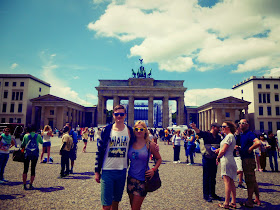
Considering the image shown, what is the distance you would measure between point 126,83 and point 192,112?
2709cm

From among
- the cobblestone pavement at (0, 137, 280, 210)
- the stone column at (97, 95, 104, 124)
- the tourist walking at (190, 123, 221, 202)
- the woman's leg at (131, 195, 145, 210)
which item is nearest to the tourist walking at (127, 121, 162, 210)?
the woman's leg at (131, 195, 145, 210)

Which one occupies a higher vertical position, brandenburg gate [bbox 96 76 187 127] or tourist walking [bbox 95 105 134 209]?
brandenburg gate [bbox 96 76 187 127]

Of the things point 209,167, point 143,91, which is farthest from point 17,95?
point 209,167

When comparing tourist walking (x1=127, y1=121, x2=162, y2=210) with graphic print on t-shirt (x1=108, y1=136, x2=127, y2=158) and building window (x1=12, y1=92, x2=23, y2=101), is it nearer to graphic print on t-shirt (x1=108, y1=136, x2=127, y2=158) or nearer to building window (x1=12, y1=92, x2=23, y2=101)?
graphic print on t-shirt (x1=108, y1=136, x2=127, y2=158)

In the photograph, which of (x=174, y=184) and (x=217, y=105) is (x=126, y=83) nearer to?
(x=217, y=105)

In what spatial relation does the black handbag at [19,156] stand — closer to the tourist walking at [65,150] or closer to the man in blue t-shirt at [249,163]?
the tourist walking at [65,150]

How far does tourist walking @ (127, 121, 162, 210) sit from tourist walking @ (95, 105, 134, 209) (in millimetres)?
131

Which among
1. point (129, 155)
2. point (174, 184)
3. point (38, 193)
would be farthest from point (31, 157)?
point (174, 184)

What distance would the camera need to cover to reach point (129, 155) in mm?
3227

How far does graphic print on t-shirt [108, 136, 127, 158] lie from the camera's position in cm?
323

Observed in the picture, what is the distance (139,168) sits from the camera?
10.2 feet

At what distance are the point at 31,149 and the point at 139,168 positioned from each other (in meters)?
4.51

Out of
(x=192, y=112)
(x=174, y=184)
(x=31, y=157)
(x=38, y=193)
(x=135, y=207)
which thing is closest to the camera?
(x=135, y=207)

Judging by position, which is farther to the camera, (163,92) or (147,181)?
(163,92)
